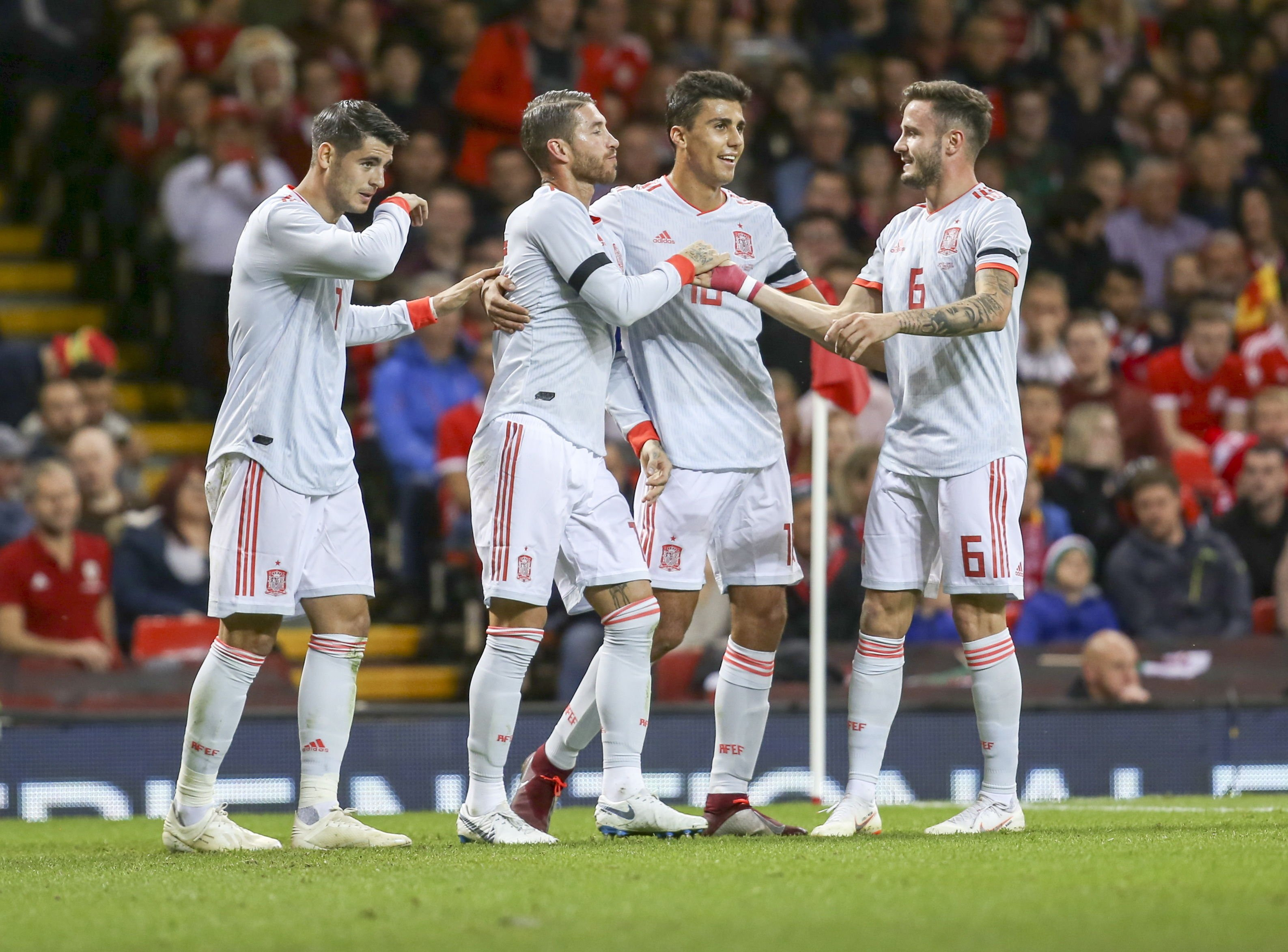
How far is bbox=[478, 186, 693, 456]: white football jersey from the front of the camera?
6.02 m

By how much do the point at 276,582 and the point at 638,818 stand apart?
1452 millimetres

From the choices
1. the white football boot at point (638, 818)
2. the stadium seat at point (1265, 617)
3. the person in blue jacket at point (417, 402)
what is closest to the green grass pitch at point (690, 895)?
the white football boot at point (638, 818)

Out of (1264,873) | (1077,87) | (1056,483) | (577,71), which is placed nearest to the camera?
(1264,873)

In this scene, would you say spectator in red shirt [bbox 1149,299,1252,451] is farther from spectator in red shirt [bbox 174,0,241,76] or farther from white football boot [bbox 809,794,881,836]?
spectator in red shirt [bbox 174,0,241,76]

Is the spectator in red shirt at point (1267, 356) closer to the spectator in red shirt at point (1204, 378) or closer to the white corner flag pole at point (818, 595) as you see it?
the spectator in red shirt at point (1204, 378)

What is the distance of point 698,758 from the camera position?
8977mm

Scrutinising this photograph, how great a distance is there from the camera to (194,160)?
12109 mm

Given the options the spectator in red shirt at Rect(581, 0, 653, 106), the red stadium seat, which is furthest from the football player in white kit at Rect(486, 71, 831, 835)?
the spectator in red shirt at Rect(581, 0, 653, 106)

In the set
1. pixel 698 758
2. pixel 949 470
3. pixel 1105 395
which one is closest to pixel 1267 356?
pixel 1105 395

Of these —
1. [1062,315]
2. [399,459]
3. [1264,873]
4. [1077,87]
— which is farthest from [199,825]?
[1077,87]

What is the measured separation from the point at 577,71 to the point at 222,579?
8.70 m

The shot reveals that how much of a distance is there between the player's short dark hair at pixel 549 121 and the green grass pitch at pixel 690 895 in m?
2.37

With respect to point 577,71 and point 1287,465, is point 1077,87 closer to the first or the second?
point 577,71

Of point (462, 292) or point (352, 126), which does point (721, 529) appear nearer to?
point (462, 292)
